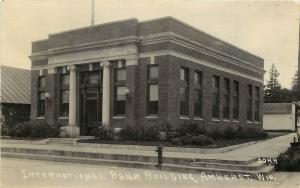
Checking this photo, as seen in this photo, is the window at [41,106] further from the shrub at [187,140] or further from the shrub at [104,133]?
the shrub at [187,140]

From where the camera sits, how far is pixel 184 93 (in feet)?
89.8

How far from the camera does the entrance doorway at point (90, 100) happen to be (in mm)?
28875

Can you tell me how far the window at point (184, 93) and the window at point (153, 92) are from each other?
59.4 inches

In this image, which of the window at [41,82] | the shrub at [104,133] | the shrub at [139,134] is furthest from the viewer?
the window at [41,82]

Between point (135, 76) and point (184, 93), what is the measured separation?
117 inches

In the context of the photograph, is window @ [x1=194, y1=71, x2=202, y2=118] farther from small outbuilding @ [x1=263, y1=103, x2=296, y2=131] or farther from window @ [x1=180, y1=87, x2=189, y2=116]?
small outbuilding @ [x1=263, y1=103, x2=296, y2=131]

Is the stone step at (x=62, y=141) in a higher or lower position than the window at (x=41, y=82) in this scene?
lower

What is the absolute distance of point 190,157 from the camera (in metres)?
17.4

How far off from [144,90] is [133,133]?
2766mm


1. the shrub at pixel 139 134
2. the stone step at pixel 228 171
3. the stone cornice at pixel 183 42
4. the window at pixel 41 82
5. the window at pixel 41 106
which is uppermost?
the stone cornice at pixel 183 42

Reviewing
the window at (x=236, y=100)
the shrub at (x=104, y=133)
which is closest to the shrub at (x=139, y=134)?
the shrub at (x=104, y=133)

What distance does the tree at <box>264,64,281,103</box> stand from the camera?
8400cm

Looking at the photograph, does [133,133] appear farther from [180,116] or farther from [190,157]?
[190,157]

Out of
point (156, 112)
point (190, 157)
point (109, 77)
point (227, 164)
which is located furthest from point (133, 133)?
point (227, 164)
